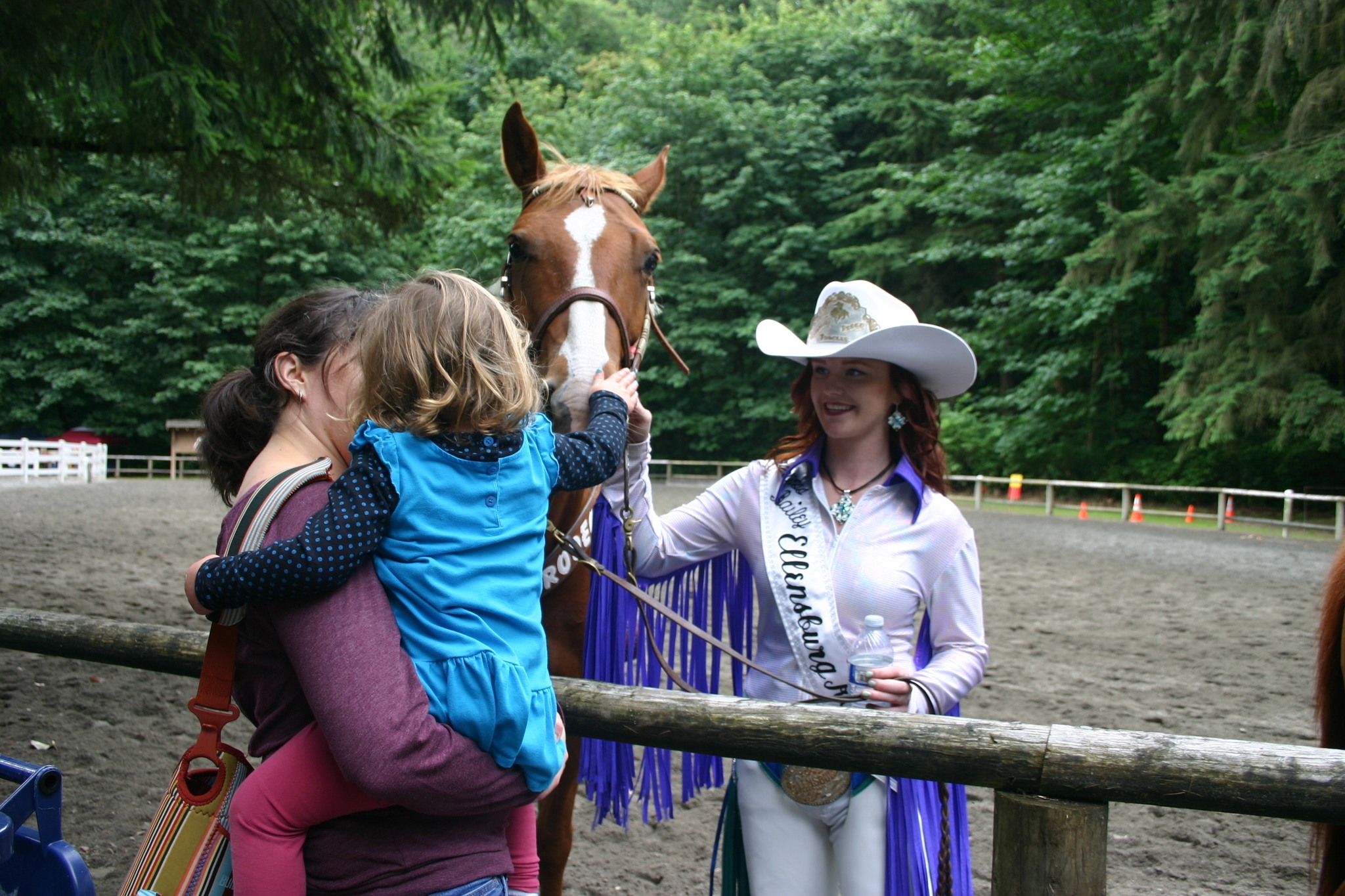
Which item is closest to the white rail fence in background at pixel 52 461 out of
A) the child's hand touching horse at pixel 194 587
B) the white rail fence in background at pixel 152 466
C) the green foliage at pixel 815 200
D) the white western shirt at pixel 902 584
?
the white rail fence in background at pixel 152 466

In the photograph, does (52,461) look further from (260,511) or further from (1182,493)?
(260,511)

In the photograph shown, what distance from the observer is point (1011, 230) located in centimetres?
2197

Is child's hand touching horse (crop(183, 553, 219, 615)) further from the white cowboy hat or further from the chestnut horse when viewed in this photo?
the white cowboy hat

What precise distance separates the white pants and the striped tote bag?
109 centimetres

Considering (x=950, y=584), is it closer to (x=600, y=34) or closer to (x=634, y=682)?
(x=634, y=682)

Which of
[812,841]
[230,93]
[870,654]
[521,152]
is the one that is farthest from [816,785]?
[230,93]

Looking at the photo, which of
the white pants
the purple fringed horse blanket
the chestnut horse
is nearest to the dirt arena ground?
the purple fringed horse blanket

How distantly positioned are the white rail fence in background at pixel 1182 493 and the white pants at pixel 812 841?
12.9 m

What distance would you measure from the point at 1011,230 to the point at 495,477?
22.8 metres

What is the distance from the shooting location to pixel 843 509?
2.23 meters

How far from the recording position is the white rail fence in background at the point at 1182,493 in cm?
1407

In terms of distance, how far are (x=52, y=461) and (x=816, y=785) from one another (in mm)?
27691

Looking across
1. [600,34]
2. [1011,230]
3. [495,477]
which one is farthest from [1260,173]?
[600,34]

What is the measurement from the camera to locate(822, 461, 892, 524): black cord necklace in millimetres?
2225
